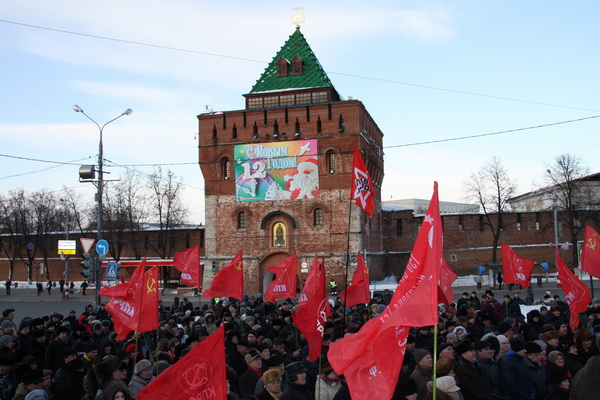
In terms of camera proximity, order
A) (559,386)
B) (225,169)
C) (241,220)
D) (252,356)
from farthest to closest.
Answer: (225,169) → (241,220) → (252,356) → (559,386)

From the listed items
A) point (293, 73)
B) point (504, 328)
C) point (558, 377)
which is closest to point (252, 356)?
point (558, 377)

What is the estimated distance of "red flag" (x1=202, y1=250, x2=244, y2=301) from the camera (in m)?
14.4

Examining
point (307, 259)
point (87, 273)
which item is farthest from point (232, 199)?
point (87, 273)

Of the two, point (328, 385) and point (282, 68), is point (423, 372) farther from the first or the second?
point (282, 68)

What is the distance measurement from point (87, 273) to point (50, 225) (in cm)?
4118

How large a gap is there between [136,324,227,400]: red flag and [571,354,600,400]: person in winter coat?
9.16 ft

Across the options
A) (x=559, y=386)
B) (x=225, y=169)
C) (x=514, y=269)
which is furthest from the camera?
(x=225, y=169)

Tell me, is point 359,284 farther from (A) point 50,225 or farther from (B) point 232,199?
(A) point 50,225

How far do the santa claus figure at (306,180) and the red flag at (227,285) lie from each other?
77.1ft

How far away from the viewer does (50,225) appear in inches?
2224

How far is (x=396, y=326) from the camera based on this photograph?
5.50 metres

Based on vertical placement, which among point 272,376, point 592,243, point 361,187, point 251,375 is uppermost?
point 361,187

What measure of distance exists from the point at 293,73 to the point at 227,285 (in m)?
28.7

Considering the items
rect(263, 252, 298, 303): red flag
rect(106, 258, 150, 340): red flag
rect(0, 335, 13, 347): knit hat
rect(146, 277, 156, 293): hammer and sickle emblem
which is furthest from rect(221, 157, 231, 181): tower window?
rect(0, 335, 13, 347): knit hat
